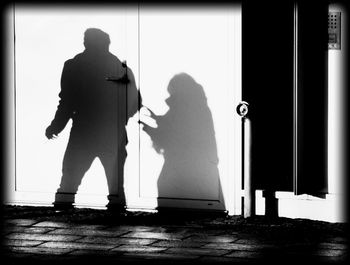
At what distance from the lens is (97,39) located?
993cm

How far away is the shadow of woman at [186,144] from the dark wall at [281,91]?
1.52 feet

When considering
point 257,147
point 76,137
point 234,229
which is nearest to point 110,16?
point 76,137

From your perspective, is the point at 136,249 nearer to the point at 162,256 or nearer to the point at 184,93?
the point at 162,256

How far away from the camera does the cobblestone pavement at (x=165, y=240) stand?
745 cm

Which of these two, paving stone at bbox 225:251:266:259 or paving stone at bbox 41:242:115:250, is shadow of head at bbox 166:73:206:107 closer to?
paving stone at bbox 41:242:115:250

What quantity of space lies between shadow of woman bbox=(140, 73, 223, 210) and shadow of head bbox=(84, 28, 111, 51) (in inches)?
34.1

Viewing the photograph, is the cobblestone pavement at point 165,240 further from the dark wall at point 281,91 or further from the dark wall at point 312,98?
the dark wall at point 281,91

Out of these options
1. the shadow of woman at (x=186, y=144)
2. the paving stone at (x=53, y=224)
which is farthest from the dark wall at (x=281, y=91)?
the paving stone at (x=53, y=224)

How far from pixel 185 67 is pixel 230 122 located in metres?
0.74

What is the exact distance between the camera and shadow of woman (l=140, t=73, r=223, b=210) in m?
9.55

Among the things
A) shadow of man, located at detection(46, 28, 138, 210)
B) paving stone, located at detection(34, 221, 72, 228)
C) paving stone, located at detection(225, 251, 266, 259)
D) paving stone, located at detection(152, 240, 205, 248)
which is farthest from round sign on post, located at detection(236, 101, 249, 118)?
paving stone, located at detection(34, 221, 72, 228)

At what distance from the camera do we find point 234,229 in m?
8.77

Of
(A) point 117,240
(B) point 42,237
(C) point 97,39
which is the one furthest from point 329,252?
(C) point 97,39

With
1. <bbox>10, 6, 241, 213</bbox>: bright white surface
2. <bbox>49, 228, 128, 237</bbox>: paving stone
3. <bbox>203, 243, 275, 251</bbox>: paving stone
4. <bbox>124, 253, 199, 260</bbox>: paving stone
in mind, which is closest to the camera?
<bbox>124, 253, 199, 260</bbox>: paving stone
